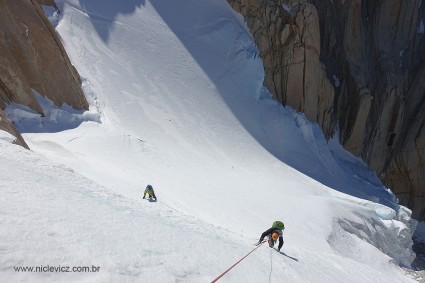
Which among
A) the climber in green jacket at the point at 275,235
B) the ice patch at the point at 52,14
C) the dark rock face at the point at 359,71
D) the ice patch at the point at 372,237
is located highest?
the dark rock face at the point at 359,71

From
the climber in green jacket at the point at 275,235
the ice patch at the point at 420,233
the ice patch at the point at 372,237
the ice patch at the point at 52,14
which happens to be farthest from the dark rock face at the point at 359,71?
the climber in green jacket at the point at 275,235

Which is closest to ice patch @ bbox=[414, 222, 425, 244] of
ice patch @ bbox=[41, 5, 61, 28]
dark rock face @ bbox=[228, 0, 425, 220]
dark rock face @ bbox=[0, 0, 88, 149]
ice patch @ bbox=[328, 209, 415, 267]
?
dark rock face @ bbox=[228, 0, 425, 220]

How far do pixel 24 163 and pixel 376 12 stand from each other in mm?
37594

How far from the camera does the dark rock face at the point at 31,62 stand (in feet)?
48.4

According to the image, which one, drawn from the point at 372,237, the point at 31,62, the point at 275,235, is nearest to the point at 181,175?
the point at 31,62

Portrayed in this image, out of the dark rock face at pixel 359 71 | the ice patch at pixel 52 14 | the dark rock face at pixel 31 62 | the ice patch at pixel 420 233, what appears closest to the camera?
the dark rock face at pixel 31 62

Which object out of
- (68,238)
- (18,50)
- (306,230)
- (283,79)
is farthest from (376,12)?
(68,238)

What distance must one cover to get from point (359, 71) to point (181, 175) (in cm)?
2301

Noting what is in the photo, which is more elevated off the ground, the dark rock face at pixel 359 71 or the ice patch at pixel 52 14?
the dark rock face at pixel 359 71

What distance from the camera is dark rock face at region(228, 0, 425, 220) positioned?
89.2ft

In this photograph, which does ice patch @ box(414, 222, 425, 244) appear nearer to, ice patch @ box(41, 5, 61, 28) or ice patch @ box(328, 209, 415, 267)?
ice patch @ box(328, 209, 415, 267)

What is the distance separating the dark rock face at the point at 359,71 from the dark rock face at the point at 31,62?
1447cm

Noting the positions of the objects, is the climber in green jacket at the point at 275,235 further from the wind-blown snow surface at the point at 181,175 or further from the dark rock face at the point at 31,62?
the dark rock face at the point at 31,62

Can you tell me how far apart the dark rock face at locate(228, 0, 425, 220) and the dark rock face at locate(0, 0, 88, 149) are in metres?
14.5
